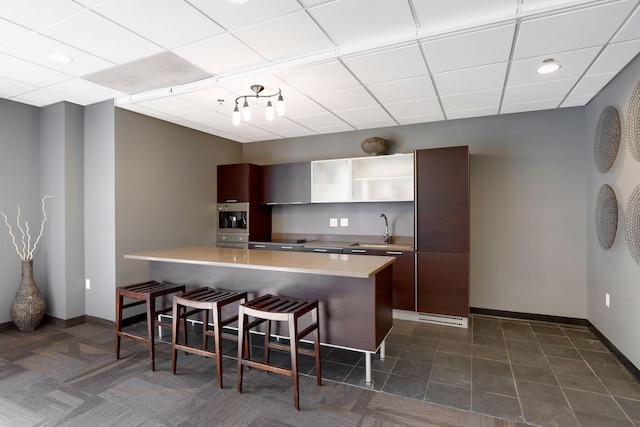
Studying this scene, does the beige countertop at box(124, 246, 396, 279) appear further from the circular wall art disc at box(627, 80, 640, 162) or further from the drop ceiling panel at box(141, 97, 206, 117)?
the circular wall art disc at box(627, 80, 640, 162)

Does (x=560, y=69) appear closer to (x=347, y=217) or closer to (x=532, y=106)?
(x=532, y=106)

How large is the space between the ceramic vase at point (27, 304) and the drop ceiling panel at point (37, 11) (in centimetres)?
266

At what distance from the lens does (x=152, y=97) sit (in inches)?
139

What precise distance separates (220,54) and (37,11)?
1129 mm

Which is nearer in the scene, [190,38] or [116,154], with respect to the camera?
[190,38]

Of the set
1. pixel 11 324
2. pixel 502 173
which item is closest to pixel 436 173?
pixel 502 173

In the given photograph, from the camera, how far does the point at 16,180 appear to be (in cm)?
379

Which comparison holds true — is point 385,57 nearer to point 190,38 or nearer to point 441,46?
point 441,46

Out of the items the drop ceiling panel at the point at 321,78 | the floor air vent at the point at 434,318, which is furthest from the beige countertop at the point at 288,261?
the drop ceiling panel at the point at 321,78

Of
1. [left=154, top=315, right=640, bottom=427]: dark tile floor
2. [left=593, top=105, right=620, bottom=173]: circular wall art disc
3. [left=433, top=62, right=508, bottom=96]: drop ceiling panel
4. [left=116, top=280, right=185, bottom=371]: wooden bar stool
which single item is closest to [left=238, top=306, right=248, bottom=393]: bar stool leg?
[left=154, top=315, right=640, bottom=427]: dark tile floor

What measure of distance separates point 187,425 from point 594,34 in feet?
11.9

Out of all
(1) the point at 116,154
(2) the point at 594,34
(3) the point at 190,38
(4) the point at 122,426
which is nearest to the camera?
(4) the point at 122,426

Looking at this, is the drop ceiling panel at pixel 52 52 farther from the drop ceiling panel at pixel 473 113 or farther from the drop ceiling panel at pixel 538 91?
the drop ceiling panel at pixel 538 91

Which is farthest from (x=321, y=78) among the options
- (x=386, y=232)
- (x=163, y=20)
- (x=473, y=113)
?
(x=386, y=232)
